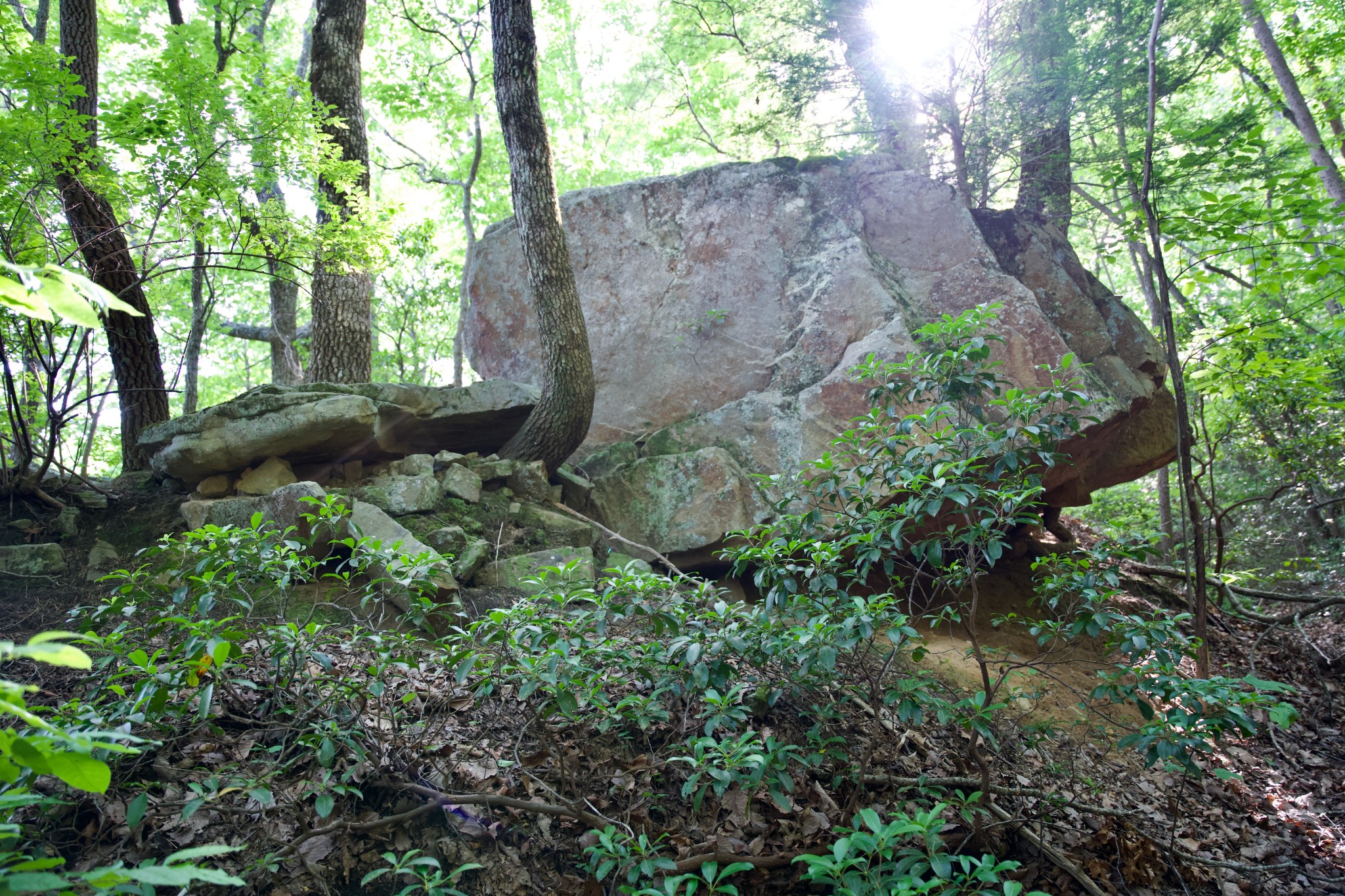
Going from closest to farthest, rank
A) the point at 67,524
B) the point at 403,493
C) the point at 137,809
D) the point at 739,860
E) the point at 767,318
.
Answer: the point at 137,809
the point at 739,860
the point at 67,524
the point at 403,493
the point at 767,318

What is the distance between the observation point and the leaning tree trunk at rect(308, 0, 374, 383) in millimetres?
6558

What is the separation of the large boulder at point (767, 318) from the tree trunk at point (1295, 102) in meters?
3.70

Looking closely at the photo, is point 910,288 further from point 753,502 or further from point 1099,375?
point 753,502

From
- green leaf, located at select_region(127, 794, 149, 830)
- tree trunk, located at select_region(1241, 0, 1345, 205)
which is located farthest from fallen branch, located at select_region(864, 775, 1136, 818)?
tree trunk, located at select_region(1241, 0, 1345, 205)

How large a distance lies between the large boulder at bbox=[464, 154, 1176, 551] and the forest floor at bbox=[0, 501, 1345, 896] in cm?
295

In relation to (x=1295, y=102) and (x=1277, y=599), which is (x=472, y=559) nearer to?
(x=1277, y=599)

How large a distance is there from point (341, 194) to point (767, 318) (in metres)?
4.23

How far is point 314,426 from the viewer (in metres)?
5.18

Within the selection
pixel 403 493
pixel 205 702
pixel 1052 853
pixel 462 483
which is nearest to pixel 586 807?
pixel 205 702

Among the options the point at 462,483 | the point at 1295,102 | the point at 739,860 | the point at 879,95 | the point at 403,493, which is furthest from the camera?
the point at 1295,102

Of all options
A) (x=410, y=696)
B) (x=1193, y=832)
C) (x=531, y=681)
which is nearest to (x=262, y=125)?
(x=410, y=696)

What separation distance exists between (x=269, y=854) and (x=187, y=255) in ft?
13.2

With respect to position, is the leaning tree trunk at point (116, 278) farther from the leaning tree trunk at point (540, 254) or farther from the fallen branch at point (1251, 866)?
the fallen branch at point (1251, 866)

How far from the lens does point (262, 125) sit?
16.8 feet
